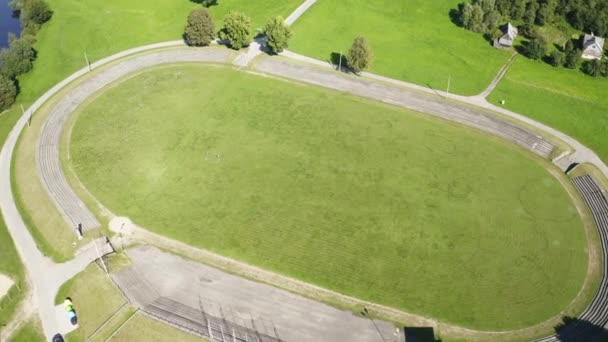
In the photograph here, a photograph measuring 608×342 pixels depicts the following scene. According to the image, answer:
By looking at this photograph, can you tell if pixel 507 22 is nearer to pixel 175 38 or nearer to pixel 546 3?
pixel 546 3

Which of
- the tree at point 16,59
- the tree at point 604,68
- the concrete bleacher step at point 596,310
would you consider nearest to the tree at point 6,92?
the tree at point 16,59

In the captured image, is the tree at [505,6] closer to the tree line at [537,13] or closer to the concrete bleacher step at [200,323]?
the tree line at [537,13]

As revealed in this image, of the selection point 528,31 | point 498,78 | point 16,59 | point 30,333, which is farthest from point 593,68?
point 16,59

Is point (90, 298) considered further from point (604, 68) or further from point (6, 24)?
point (604, 68)

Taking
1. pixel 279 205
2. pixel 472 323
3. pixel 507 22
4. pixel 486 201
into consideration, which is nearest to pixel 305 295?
pixel 279 205

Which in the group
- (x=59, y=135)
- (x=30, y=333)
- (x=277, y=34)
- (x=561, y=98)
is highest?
(x=277, y=34)

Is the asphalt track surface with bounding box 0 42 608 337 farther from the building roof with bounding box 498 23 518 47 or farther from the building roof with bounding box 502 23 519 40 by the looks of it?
the building roof with bounding box 502 23 519 40
